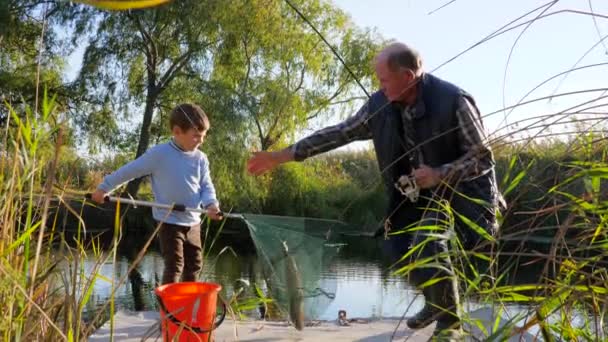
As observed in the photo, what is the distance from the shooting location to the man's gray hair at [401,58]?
2.75 m

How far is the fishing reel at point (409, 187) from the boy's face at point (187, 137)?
142 centimetres

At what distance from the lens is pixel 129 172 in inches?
141

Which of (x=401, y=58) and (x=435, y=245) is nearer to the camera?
(x=435, y=245)

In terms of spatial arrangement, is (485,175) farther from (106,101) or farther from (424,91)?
(106,101)

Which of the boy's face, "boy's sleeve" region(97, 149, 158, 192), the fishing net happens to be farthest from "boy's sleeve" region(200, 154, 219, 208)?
Answer: the fishing net

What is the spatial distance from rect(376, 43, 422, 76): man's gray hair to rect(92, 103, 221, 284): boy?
1.15 metres

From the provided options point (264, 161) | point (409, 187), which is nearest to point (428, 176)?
point (409, 187)

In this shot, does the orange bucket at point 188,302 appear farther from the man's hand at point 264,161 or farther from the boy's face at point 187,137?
the boy's face at point 187,137

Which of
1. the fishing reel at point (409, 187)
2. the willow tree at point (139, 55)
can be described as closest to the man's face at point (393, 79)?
the fishing reel at point (409, 187)

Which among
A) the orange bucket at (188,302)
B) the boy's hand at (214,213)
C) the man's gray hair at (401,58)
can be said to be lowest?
the orange bucket at (188,302)

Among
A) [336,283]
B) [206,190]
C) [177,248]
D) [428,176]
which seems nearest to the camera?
[428,176]

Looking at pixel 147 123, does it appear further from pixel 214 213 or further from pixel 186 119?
pixel 214 213

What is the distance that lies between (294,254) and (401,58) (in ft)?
3.48

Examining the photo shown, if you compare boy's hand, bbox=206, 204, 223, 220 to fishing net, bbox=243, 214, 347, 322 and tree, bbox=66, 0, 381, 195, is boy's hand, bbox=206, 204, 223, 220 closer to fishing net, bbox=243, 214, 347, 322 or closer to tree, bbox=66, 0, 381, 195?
fishing net, bbox=243, 214, 347, 322
